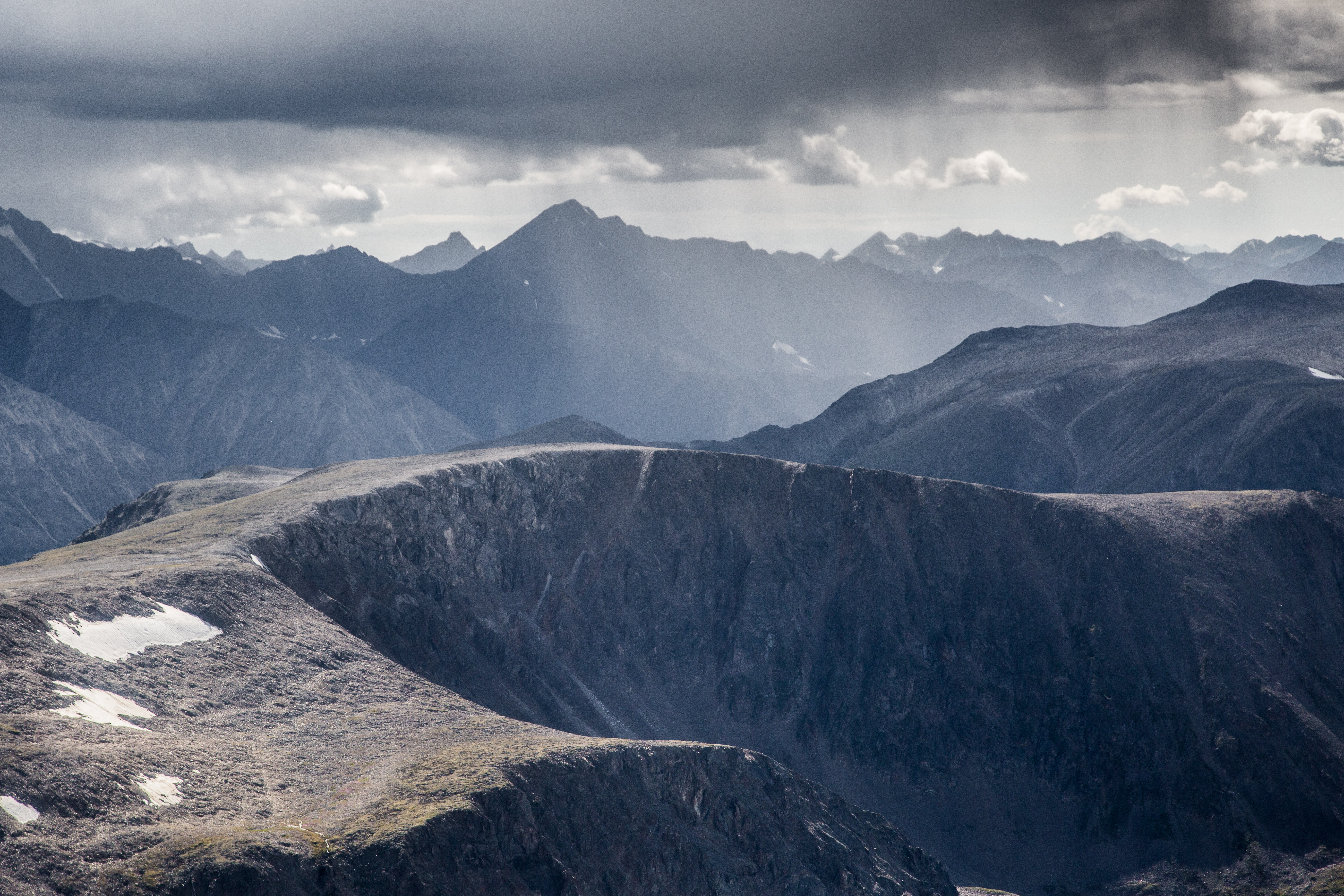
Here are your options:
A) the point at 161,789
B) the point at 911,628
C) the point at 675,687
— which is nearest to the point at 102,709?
the point at 161,789

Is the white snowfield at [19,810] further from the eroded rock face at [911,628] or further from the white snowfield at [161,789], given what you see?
the eroded rock face at [911,628]

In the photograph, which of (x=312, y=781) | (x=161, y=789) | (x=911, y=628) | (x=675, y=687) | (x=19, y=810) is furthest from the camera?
(x=911, y=628)

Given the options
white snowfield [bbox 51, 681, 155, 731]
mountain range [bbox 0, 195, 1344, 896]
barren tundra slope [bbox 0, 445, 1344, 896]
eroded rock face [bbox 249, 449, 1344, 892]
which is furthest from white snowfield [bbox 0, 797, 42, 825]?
eroded rock face [bbox 249, 449, 1344, 892]

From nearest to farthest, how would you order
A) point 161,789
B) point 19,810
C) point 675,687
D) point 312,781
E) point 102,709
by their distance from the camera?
point 19,810 < point 161,789 < point 102,709 < point 312,781 < point 675,687

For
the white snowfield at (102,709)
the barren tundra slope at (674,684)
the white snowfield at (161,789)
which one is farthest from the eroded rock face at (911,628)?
the white snowfield at (161,789)

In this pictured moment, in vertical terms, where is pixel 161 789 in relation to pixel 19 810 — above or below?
below

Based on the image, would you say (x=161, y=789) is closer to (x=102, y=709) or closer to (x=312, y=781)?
(x=312, y=781)

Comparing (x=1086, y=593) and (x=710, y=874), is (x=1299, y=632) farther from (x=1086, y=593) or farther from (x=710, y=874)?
(x=710, y=874)

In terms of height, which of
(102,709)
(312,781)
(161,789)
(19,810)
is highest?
(102,709)

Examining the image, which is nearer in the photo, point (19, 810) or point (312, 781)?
point (19, 810)
